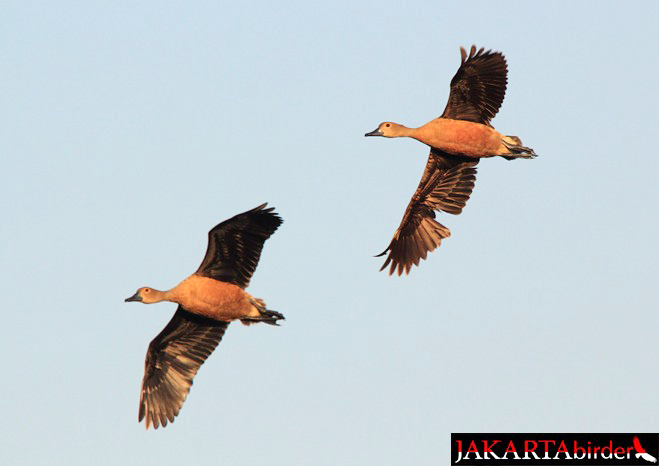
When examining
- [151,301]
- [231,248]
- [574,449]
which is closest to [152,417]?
[151,301]

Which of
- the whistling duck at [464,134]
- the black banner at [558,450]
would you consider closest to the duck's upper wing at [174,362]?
the black banner at [558,450]

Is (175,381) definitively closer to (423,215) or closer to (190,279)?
(190,279)

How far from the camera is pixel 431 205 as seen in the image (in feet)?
83.9

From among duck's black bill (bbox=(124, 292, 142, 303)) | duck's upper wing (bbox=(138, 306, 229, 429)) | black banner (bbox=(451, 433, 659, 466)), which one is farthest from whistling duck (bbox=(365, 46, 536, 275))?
duck's black bill (bbox=(124, 292, 142, 303))

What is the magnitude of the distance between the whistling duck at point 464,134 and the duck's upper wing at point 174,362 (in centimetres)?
506

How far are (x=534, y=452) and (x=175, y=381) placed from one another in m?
6.51

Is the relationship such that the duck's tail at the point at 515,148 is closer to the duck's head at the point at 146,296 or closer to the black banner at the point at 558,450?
the black banner at the point at 558,450

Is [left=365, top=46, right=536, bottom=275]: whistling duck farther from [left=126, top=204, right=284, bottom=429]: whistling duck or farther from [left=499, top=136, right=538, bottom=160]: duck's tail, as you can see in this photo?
[left=126, top=204, right=284, bottom=429]: whistling duck

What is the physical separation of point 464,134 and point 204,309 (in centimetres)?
578

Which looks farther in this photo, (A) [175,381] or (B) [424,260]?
(B) [424,260]

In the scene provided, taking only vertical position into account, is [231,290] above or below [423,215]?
below

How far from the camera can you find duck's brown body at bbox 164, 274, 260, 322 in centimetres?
2180

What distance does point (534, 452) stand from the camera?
21297 mm

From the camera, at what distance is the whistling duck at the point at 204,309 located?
70.5ft
